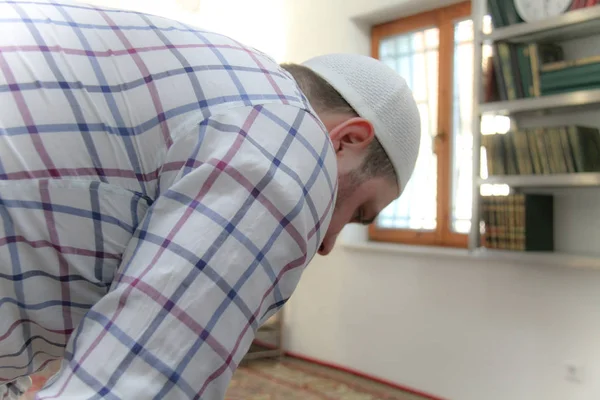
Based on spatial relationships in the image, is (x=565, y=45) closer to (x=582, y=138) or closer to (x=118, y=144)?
(x=582, y=138)

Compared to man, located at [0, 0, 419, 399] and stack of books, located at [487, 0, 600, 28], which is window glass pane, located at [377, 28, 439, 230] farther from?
man, located at [0, 0, 419, 399]

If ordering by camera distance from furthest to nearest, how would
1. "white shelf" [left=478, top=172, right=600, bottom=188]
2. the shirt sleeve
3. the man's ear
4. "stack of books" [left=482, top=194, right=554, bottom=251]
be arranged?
"stack of books" [left=482, top=194, right=554, bottom=251]
"white shelf" [left=478, top=172, right=600, bottom=188]
the man's ear
the shirt sleeve

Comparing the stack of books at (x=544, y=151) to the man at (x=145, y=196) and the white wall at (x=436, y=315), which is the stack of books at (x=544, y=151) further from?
the man at (x=145, y=196)

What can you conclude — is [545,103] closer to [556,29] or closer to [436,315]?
[556,29]

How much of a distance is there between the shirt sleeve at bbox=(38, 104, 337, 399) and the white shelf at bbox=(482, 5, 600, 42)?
207 cm

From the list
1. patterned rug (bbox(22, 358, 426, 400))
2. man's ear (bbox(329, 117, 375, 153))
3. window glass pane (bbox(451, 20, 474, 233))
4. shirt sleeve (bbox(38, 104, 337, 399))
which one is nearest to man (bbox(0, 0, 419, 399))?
shirt sleeve (bbox(38, 104, 337, 399))

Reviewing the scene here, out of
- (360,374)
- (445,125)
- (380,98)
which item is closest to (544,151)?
(445,125)

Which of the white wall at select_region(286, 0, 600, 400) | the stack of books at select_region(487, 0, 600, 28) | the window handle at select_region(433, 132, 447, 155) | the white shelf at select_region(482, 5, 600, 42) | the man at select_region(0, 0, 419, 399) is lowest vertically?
the white wall at select_region(286, 0, 600, 400)

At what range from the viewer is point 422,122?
3.15m

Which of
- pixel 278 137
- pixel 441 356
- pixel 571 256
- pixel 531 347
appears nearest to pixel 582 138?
pixel 571 256

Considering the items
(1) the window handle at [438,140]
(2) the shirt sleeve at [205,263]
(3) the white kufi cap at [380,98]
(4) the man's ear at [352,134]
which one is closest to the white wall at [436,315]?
(1) the window handle at [438,140]

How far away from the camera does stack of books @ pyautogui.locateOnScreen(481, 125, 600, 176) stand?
2285 mm

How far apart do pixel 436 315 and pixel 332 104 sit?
238 centimetres

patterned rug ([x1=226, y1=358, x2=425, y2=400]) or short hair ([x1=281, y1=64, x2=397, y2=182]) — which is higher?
short hair ([x1=281, y1=64, x2=397, y2=182])
